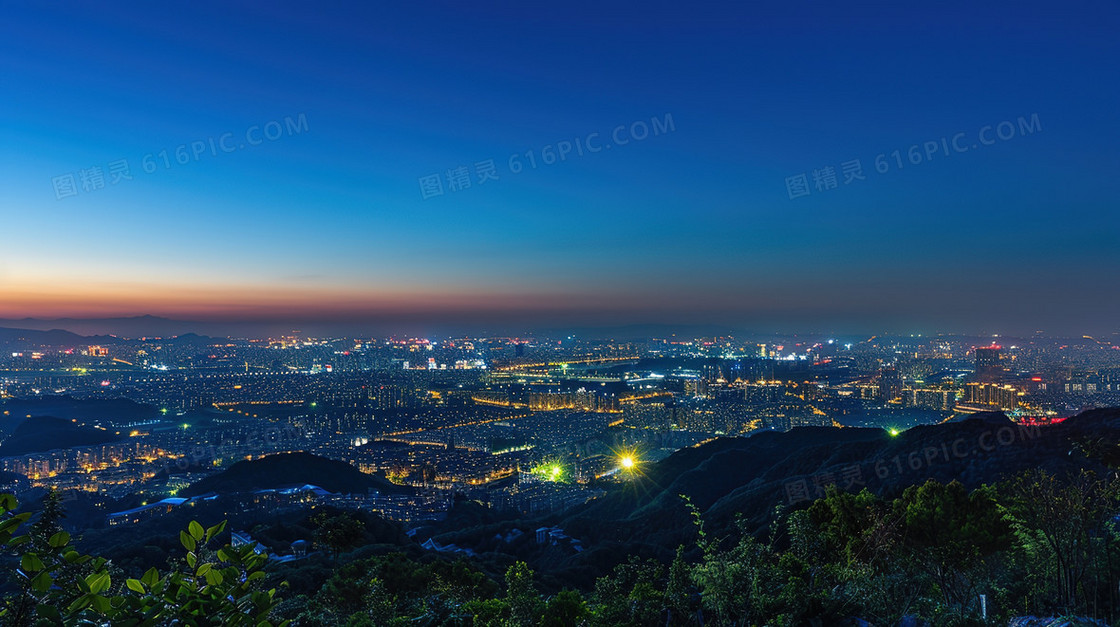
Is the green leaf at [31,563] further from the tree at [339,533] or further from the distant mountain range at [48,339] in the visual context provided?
the distant mountain range at [48,339]

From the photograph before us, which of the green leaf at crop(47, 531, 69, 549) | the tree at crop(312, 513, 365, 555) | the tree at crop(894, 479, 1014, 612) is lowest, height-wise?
the tree at crop(312, 513, 365, 555)

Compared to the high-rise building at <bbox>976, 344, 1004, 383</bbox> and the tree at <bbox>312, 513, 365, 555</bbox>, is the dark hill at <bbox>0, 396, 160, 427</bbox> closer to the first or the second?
the tree at <bbox>312, 513, 365, 555</bbox>

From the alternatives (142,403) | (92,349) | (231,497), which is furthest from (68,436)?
(92,349)

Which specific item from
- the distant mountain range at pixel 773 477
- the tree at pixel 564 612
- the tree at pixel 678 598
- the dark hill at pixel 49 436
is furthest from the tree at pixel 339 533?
the dark hill at pixel 49 436

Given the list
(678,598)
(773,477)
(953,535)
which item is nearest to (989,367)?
(773,477)

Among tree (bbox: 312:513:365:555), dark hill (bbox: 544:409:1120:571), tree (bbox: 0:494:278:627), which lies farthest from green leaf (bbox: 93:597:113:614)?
tree (bbox: 312:513:365:555)
